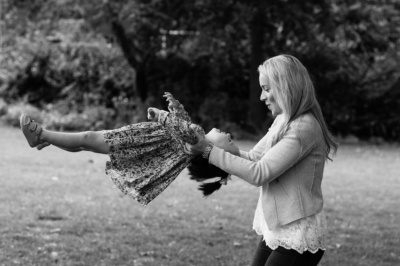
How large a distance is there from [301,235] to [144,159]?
40.6 inches

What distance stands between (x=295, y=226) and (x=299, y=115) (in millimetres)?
588

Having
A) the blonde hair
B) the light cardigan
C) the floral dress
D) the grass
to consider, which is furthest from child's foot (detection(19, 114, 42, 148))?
the grass

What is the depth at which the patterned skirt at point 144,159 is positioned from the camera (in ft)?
12.6

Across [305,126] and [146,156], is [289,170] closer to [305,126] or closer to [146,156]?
[305,126]

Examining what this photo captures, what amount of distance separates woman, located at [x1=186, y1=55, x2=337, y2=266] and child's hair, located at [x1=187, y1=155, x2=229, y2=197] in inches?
10.5

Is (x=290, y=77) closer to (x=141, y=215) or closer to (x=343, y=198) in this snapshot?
(x=141, y=215)

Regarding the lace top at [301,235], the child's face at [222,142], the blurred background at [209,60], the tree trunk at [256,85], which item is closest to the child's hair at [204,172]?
the child's face at [222,142]

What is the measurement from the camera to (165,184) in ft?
12.8

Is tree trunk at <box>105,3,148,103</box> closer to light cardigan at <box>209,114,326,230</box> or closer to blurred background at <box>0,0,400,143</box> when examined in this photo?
blurred background at <box>0,0,400,143</box>

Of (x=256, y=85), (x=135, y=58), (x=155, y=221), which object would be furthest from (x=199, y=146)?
(x=135, y=58)

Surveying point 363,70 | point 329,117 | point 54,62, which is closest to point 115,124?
point 54,62

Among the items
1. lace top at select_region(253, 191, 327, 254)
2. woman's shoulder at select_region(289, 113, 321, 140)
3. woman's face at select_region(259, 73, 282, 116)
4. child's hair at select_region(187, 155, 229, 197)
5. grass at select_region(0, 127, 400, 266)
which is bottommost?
grass at select_region(0, 127, 400, 266)

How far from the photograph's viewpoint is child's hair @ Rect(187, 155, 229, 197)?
154 inches

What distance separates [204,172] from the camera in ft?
13.0
